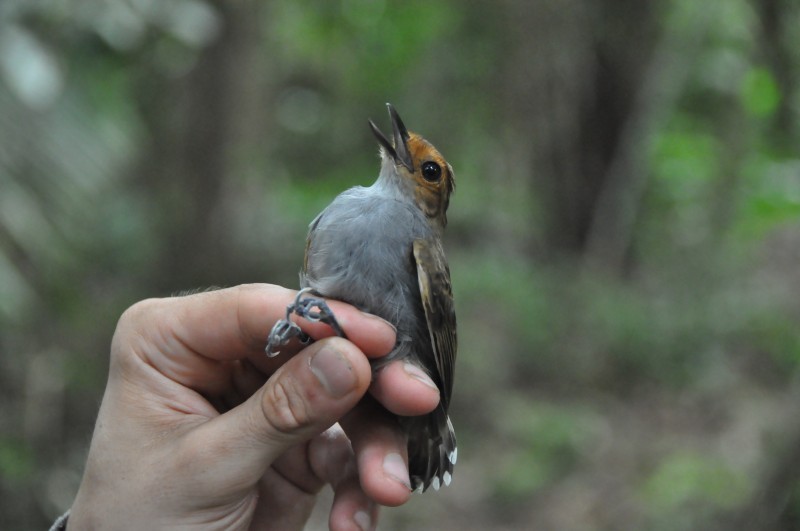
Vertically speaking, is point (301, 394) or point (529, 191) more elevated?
point (301, 394)

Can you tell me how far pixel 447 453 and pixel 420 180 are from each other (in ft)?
3.41

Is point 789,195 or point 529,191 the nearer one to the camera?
point 789,195

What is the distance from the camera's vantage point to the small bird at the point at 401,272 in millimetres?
2656

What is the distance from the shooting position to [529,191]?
12.1 metres

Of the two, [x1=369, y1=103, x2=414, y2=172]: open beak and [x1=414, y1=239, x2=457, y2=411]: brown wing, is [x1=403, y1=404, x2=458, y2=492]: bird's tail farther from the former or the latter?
[x1=369, y1=103, x2=414, y2=172]: open beak

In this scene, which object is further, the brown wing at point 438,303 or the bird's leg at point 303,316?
the brown wing at point 438,303

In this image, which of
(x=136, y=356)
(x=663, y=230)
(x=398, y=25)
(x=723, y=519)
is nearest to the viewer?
(x=136, y=356)

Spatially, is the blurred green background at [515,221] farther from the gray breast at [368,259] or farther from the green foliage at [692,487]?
the gray breast at [368,259]

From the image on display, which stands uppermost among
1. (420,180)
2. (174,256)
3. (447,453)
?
(420,180)

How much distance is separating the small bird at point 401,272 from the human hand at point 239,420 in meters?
0.14

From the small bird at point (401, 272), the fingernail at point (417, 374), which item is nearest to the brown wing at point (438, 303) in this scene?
the small bird at point (401, 272)

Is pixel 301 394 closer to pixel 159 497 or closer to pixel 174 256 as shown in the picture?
pixel 159 497

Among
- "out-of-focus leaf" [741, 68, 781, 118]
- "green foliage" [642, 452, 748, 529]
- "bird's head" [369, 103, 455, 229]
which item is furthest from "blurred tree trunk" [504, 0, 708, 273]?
"bird's head" [369, 103, 455, 229]

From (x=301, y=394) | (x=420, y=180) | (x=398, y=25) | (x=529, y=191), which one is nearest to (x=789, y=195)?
(x=420, y=180)
